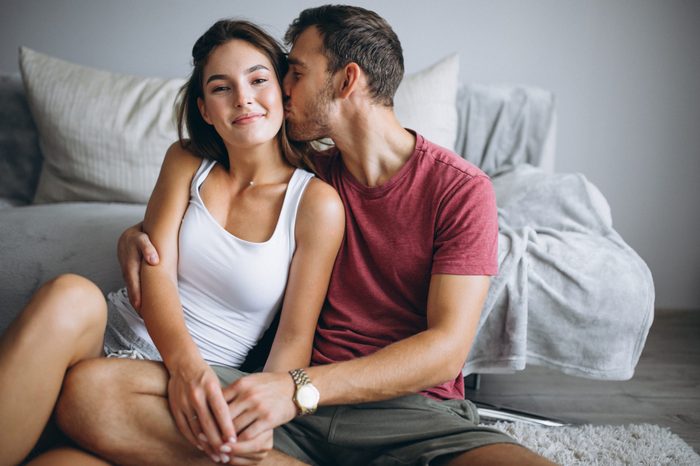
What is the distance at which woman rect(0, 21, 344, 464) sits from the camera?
4.08 ft

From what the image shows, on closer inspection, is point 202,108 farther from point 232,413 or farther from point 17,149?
point 17,149

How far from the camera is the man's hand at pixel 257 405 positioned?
1.03 m

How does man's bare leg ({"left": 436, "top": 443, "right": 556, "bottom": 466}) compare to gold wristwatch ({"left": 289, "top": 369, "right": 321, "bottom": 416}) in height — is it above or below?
below

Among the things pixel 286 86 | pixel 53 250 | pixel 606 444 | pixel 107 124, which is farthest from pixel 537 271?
pixel 107 124

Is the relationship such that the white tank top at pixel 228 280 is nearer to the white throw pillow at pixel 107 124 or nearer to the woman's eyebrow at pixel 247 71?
the woman's eyebrow at pixel 247 71

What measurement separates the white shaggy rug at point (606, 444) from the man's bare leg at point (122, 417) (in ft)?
2.51

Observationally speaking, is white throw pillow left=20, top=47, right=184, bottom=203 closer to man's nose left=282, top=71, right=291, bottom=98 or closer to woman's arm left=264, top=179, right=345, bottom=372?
man's nose left=282, top=71, right=291, bottom=98

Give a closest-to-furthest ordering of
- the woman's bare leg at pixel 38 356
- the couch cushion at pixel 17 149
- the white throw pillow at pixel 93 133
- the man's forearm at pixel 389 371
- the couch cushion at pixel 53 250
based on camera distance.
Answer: the woman's bare leg at pixel 38 356
the man's forearm at pixel 389 371
the couch cushion at pixel 53 250
the white throw pillow at pixel 93 133
the couch cushion at pixel 17 149

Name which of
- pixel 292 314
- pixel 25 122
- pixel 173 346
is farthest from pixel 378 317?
pixel 25 122

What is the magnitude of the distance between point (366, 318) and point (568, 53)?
1.77m

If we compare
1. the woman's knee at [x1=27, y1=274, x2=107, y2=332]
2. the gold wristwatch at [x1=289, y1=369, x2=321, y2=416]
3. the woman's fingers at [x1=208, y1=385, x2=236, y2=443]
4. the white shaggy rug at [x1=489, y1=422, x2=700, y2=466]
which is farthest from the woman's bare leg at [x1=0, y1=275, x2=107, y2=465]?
the white shaggy rug at [x1=489, y1=422, x2=700, y2=466]

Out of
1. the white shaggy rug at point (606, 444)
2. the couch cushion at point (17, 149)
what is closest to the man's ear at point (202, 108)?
the white shaggy rug at point (606, 444)

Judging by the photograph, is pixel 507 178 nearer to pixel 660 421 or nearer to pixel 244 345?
pixel 660 421

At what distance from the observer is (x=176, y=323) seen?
3.93 ft
